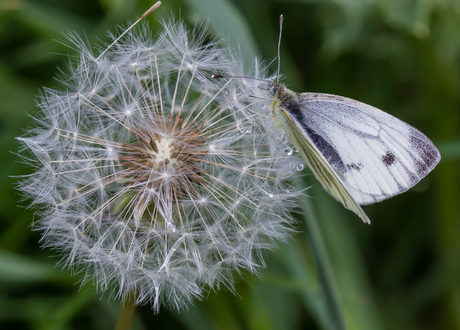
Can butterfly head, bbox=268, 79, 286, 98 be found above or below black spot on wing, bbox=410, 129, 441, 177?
above

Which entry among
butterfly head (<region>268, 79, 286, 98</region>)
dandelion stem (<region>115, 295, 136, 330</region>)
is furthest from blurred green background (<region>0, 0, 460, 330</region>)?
dandelion stem (<region>115, 295, 136, 330</region>)

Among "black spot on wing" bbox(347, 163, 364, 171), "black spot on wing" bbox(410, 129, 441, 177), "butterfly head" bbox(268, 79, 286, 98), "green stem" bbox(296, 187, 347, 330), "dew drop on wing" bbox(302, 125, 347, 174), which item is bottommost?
"green stem" bbox(296, 187, 347, 330)

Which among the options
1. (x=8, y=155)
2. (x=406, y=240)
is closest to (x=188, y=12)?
(x=8, y=155)

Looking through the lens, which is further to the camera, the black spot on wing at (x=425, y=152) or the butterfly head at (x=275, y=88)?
the butterfly head at (x=275, y=88)

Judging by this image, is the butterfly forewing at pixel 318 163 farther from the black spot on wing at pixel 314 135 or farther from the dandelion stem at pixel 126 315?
the dandelion stem at pixel 126 315

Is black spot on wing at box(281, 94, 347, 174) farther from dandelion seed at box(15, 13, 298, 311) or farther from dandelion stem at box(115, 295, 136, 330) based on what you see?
dandelion stem at box(115, 295, 136, 330)

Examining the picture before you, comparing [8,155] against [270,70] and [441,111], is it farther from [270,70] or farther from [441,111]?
[441,111]

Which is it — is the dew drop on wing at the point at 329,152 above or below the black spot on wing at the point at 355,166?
above

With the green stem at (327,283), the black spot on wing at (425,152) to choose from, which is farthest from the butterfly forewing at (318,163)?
the black spot on wing at (425,152)
